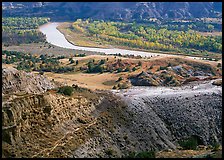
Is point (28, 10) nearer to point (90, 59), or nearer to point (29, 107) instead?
point (90, 59)

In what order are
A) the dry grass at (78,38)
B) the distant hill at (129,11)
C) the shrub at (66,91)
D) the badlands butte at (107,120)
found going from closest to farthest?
1. the badlands butte at (107,120)
2. the shrub at (66,91)
3. the dry grass at (78,38)
4. the distant hill at (129,11)

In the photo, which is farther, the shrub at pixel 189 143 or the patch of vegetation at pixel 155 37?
the patch of vegetation at pixel 155 37

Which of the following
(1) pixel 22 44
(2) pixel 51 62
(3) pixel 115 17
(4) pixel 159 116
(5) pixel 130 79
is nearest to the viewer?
(4) pixel 159 116

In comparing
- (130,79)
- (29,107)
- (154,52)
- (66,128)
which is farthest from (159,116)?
(154,52)

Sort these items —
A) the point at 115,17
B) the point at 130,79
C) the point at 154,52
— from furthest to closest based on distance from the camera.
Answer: the point at 115,17 → the point at 154,52 → the point at 130,79

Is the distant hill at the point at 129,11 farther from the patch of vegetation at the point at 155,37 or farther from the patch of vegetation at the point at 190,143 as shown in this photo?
the patch of vegetation at the point at 190,143

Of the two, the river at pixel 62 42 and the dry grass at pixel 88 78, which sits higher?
the river at pixel 62 42

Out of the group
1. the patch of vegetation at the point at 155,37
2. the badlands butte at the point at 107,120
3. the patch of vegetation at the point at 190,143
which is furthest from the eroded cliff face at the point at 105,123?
the patch of vegetation at the point at 155,37

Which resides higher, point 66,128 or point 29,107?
point 29,107
